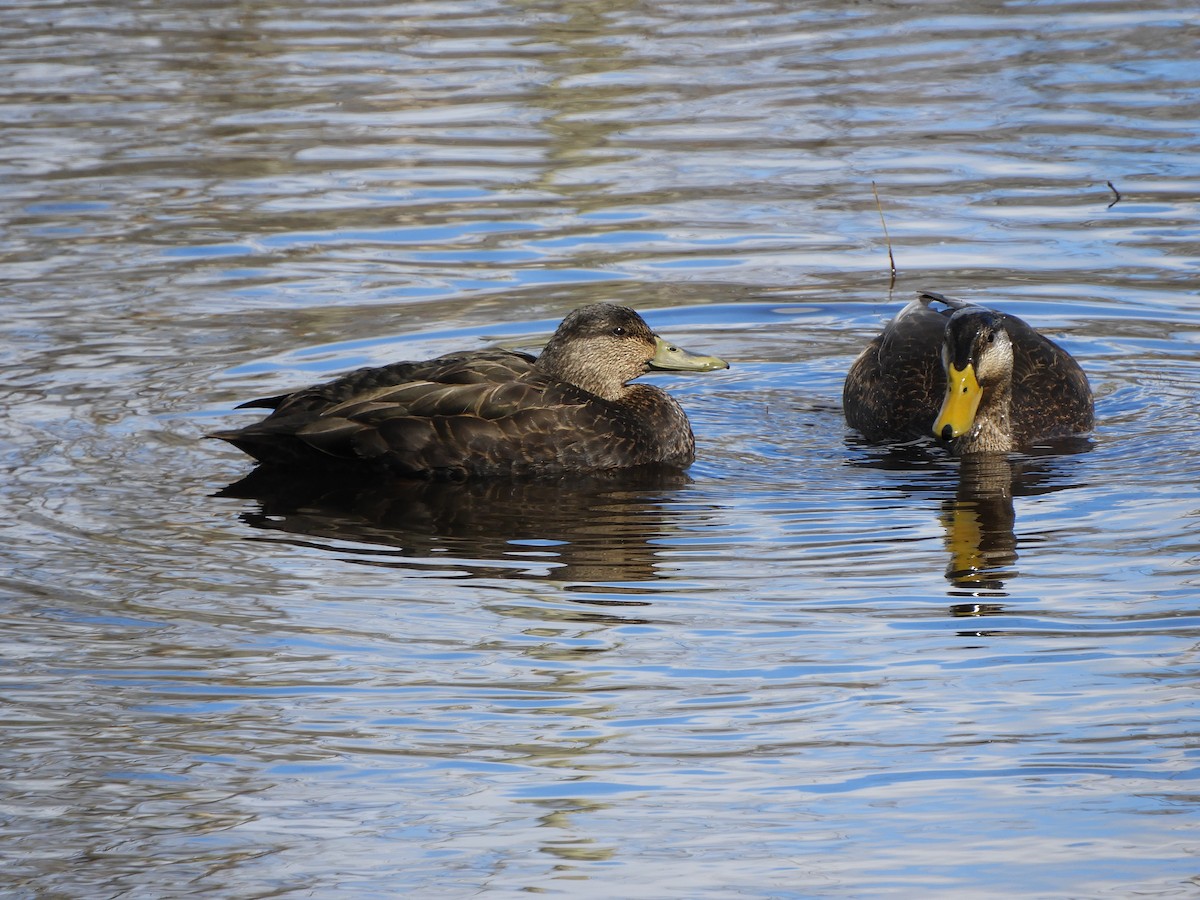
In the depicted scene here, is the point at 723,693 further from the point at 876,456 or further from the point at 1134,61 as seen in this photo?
the point at 1134,61

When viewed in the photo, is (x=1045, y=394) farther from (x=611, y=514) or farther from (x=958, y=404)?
(x=611, y=514)

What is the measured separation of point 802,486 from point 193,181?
25.0ft

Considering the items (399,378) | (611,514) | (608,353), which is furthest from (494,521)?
(608,353)

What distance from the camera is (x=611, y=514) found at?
9109mm

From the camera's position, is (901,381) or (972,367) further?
(901,381)

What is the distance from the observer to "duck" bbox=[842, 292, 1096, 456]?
10.1 metres

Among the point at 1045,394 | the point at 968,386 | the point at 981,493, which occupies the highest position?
the point at 968,386

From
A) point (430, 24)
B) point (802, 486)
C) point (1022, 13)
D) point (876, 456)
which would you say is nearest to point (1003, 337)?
point (876, 456)

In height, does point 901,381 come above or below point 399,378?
below

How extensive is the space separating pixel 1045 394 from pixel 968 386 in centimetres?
51

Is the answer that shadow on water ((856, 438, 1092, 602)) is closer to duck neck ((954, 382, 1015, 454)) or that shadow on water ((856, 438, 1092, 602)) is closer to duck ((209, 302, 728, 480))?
duck neck ((954, 382, 1015, 454))

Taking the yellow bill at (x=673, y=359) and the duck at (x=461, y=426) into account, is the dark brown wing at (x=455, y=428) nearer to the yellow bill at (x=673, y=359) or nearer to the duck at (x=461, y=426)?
the duck at (x=461, y=426)

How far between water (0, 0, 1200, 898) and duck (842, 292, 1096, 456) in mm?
253

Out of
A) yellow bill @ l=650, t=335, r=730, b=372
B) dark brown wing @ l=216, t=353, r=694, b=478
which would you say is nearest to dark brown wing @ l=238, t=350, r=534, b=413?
dark brown wing @ l=216, t=353, r=694, b=478
